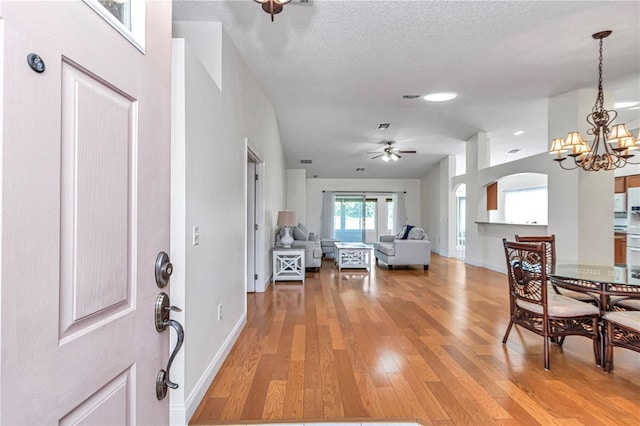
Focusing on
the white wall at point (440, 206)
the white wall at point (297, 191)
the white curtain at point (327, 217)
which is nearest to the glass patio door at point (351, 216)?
the white curtain at point (327, 217)

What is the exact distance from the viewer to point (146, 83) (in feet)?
2.64

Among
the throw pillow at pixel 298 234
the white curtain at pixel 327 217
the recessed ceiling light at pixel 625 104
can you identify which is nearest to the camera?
the recessed ceiling light at pixel 625 104

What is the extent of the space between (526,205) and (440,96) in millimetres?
6873

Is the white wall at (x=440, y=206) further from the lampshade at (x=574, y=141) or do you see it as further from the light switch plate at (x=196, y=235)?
the light switch plate at (x=196, y=235)

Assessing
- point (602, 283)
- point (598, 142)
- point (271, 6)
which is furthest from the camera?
point (598, 142)

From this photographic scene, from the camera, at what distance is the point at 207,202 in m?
2.22

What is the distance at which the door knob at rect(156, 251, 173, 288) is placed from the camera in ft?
2.82

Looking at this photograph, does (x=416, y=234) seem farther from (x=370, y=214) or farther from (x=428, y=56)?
(x=370, y=214)

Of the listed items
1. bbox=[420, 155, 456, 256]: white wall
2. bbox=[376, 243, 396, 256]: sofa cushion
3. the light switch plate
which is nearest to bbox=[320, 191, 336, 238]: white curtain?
bbox=[420, 155, 456, 256]: white wall

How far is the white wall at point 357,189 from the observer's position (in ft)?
35.6

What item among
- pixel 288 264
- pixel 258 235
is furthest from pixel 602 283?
pixel 288 264

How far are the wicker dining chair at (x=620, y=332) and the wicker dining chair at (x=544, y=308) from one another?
0.09 metres

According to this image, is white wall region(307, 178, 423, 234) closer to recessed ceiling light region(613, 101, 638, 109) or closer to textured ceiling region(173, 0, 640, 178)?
textured ceiling region(173, 0, 640, 178)

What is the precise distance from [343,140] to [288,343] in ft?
16.8
